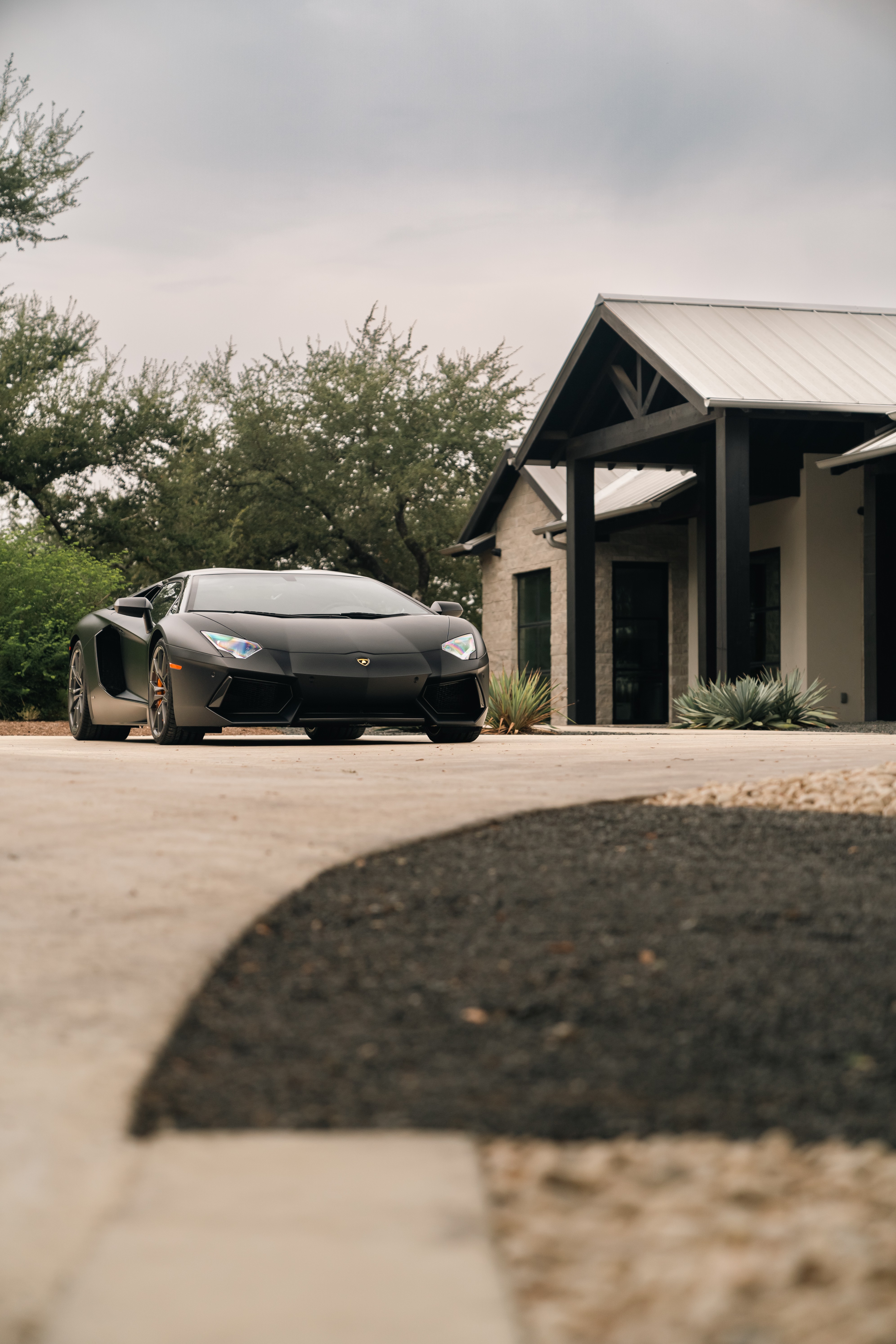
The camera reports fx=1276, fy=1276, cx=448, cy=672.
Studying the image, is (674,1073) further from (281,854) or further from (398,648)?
(398,648)

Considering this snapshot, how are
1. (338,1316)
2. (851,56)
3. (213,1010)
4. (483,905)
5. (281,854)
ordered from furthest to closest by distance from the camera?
1. (851,56)
2. (281,854)
3. (483,905)
4. (213,1010)
5. (338,1316)

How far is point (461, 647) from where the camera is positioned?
28.1ft

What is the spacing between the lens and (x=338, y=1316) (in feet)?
4.67

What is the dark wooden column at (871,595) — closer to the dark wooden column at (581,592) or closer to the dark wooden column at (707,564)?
the dark wooden column at (707,564)

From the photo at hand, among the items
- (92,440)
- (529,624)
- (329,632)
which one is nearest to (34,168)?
(92,440)

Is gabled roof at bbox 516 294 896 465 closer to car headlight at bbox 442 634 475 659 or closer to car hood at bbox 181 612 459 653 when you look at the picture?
car headlight at bbox 442 634 475 659

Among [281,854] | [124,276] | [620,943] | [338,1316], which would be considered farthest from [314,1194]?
[124,276]

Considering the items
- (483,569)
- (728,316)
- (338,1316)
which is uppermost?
(728,316)

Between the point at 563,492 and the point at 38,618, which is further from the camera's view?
the point at 563,492

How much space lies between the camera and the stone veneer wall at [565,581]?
20.2m

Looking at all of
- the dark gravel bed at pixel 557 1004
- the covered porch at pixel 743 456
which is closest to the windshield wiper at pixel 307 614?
the dark gravel bed at pixel 557 1004

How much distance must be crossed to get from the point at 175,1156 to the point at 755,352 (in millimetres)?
14450

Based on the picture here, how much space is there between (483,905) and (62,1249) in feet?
5.37

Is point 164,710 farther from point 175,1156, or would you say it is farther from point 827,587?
point 827,587
